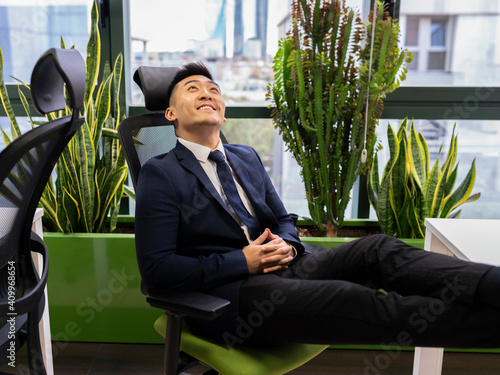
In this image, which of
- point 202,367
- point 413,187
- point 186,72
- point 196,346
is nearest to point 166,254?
point 196,346

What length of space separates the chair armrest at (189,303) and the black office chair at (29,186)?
289 mm

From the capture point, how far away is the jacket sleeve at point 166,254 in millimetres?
1421

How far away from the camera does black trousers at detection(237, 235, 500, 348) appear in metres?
1.25

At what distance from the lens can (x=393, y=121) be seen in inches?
107

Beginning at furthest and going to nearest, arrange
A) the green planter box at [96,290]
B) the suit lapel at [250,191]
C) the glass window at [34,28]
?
the glass window at [34,28] < the green planter box at [96,290] < the suit lapel at [250,191]

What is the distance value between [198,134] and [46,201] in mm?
990

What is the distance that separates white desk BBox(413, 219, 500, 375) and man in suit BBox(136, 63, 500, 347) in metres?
0.10

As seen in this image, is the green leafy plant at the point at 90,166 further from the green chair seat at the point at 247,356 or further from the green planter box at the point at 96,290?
the green chair seat at the point at 247,356

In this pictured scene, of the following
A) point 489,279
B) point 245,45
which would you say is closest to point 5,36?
point 245,45

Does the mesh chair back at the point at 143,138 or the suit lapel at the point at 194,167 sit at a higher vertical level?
the mesh chair back at the point at 143,138

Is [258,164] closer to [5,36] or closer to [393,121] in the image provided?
[393,121]

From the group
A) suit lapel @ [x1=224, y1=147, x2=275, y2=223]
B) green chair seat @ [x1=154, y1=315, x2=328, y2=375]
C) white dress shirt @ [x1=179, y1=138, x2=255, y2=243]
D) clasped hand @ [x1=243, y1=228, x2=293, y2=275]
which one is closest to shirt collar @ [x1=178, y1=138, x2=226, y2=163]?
white dress shirt @ [x1=179, y1=138, x2=255, y2=243]

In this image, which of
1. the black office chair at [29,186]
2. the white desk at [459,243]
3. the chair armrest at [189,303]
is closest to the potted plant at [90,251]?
the black office chair at [29,186]

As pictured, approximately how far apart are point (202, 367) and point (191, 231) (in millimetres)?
930
